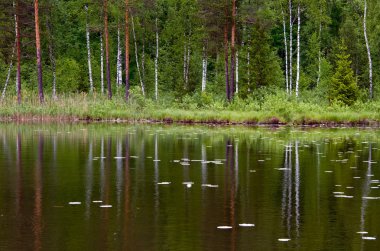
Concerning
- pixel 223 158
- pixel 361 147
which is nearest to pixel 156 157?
pixel 223 158

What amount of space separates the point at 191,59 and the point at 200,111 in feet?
98.9

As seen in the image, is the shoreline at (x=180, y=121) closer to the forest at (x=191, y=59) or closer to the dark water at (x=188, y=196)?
the forest at (x=191, y=59)

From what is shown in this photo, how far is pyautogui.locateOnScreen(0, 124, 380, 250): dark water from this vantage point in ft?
34.8

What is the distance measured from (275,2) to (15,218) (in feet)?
203

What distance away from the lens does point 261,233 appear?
11.0 meters

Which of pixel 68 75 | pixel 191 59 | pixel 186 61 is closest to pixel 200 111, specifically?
pixel 68 75

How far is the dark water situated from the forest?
64.8 feet

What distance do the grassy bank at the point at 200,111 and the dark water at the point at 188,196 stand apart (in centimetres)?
1601

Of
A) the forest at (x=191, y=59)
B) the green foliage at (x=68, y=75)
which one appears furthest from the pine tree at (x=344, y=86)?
the green foliage at (x=68, y=75)

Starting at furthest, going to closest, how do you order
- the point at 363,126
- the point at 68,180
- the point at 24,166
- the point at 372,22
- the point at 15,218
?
the point at 372,22 < the point at 363,126 < the point at 24,166 < the point at 68,180 < the point at 15,218

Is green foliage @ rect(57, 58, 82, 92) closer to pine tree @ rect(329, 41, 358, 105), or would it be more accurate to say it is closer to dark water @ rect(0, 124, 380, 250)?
pine tree @ rect(329, 41, 358, 105)

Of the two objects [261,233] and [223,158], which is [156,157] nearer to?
[223,158]

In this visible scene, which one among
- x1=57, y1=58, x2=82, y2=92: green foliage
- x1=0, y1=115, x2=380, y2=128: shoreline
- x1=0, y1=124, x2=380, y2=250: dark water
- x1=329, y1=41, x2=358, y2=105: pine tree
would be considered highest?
x1=57, y1=58, x2=82, y2=92: green foliage

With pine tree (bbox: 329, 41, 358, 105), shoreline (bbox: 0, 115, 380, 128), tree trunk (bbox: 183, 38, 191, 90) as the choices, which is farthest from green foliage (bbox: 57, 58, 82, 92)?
pine tree (bbox: 329, 41, 358, 105)
